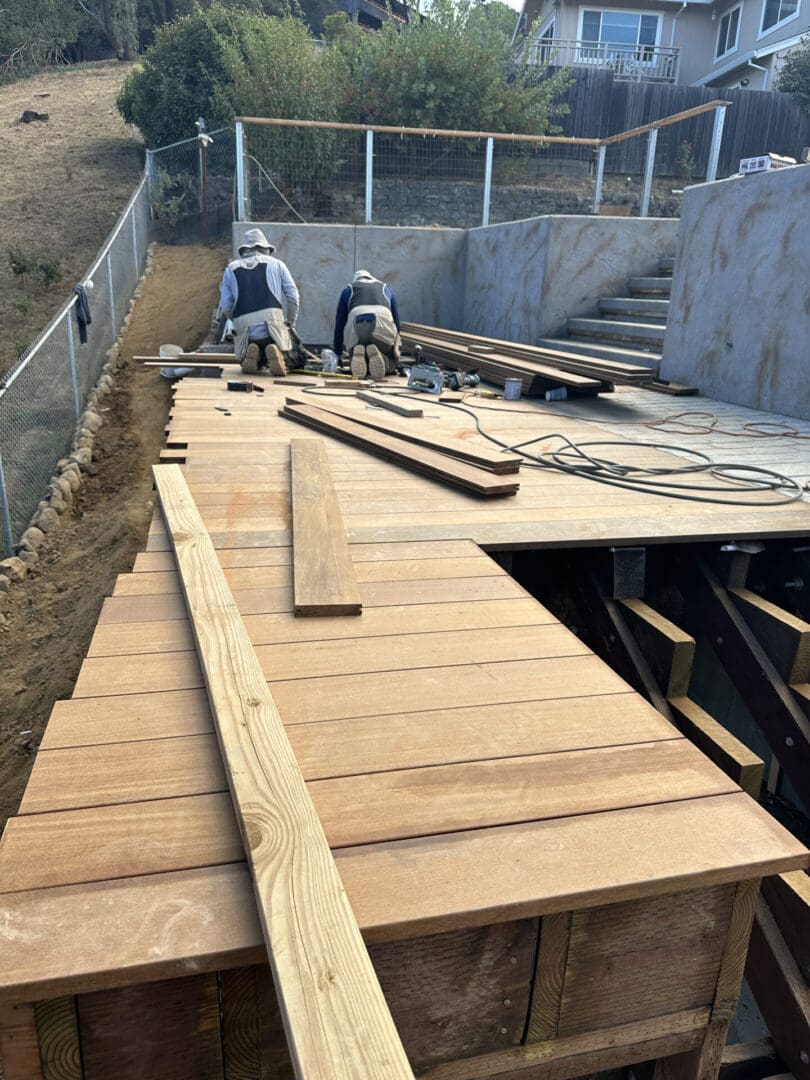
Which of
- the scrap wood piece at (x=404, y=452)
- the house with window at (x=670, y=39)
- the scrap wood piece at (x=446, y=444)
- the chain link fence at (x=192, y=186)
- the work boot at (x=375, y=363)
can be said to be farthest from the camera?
the house with window at (x=670, y=39)

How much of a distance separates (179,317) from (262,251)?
12.5 ft

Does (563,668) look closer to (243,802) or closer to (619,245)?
(243,802)

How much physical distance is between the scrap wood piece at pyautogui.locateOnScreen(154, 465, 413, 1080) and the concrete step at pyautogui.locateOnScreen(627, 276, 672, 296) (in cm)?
815

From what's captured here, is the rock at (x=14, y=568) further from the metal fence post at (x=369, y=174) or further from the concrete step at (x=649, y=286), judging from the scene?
the metal fence post at (x=369, y=174)

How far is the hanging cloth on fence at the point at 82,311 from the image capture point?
7.73 meters

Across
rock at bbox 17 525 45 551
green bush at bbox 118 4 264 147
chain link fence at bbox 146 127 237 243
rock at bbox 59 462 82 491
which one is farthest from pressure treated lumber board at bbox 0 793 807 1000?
green bush at bbox 118 4 264 147

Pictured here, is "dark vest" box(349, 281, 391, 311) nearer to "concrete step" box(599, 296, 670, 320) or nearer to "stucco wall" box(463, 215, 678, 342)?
"stucco wall" box(463, 215, 678, 342)

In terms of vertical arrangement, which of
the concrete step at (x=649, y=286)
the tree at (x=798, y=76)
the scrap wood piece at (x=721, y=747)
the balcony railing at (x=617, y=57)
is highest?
the balcony railing at (x=617, y=57)

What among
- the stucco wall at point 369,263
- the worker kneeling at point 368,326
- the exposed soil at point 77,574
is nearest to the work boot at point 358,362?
the worker kneeling at point 368,326

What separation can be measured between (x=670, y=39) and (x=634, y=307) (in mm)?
20494

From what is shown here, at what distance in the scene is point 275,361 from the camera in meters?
7.96

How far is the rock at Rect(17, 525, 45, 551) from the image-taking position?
583 centimetres

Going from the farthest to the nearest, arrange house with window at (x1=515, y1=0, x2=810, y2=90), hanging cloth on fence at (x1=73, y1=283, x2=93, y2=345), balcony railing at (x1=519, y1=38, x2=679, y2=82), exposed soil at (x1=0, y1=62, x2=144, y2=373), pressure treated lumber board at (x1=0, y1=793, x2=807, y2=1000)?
balcony railing at (x1=519, y1=38, x2=679, y2=82) < house with window at (x1=515, y1=0, x2=810, y2=90) < exposed soil at (x1=0, y1=62, x2=144, y2=373) < hanging cloth on fence at (x1=73, y1=283, x2=93, y2=345) < pressure treated lumber board at (x1=0, y1=793, x2=807, y2=1000)

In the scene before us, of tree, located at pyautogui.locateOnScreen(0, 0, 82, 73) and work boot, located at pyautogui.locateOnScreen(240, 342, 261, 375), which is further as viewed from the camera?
tree, located at pyautogui.locateOnScreen(0, 0, 82, 73)
